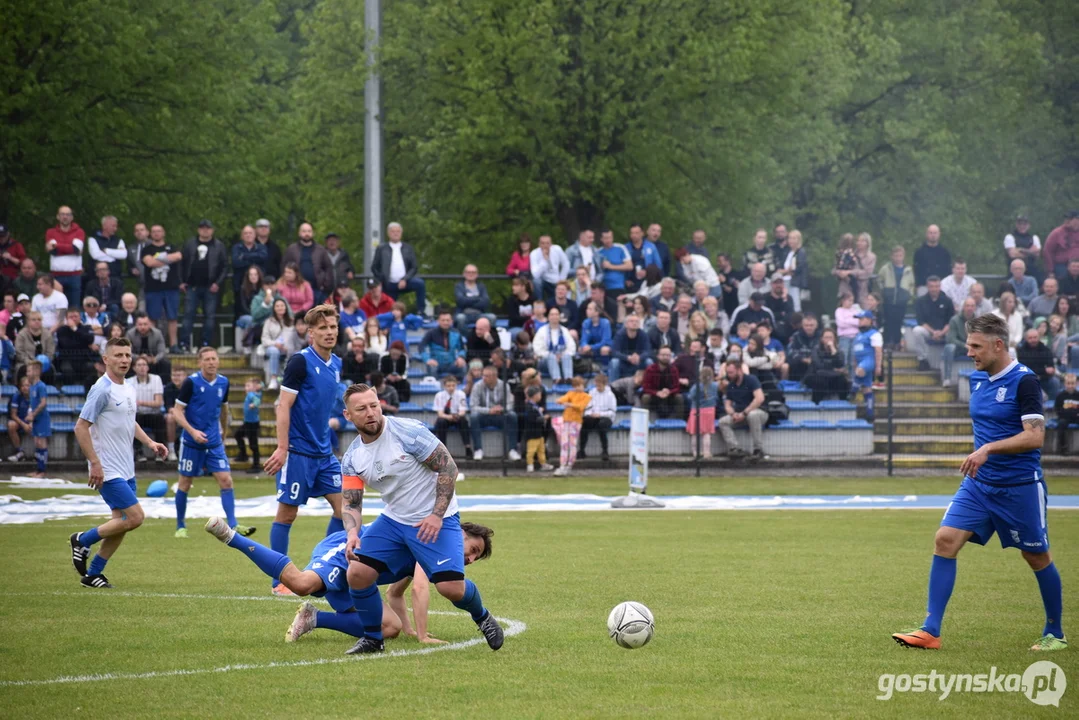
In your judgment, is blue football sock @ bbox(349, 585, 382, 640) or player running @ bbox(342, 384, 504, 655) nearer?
player running @ bbox(342, 384, 504, 655)

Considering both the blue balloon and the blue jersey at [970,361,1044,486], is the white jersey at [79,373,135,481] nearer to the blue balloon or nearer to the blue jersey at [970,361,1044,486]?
the blue jersey at [970,361,1044,486]

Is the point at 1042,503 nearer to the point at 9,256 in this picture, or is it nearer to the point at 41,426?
the point at 41,426

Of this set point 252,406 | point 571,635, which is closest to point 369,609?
point 571,635

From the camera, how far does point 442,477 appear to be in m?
8.35

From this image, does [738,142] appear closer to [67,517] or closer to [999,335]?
[67,517]

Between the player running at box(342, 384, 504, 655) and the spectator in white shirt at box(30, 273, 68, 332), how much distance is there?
1745 centimetres

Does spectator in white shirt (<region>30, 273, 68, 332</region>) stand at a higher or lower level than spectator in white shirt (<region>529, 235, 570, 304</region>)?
lower

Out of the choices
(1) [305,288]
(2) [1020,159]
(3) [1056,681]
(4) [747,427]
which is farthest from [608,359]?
(2) [1020,159]

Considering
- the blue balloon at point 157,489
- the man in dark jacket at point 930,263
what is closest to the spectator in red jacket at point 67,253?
the blue balloon at point 157,489

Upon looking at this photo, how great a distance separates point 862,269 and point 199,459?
15.1 metres

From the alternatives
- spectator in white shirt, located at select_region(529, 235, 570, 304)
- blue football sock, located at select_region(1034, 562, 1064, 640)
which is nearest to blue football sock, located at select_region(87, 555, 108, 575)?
blue football sock, located at select_region(1034, 562, 1064, 640)

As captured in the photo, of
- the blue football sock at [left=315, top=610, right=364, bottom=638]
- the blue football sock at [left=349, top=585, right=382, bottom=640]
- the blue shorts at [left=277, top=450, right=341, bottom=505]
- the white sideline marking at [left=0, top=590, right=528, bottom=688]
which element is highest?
the blue shorts at [left=277, top=450, right=341, bottom=505]

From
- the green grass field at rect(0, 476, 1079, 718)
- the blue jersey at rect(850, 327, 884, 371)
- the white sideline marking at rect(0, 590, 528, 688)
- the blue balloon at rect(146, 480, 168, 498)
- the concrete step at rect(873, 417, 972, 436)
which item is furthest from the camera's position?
the blue jersey at rect(850, 327, 884, 371)

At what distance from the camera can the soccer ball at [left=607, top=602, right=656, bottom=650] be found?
331 inches
